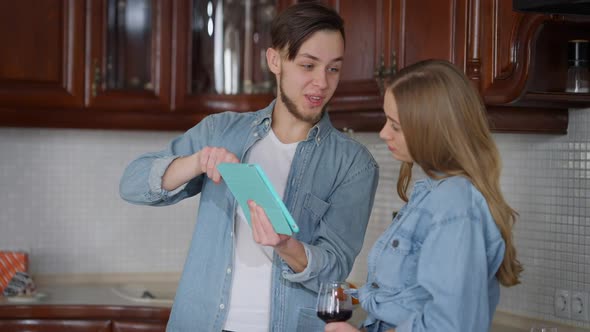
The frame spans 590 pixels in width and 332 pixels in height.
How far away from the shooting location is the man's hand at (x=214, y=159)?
70.2 inches

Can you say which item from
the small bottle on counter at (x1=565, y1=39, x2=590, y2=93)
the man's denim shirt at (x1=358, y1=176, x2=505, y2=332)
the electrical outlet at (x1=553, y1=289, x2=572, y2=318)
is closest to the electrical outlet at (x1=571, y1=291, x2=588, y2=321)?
the electrical outlet at (x1=553, y1=289, x2=572, y2=318)

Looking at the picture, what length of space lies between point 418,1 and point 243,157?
2.60 ft

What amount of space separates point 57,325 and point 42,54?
95 centimetres

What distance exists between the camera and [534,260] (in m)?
2.57

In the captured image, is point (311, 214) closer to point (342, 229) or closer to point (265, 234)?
point (342, 229)

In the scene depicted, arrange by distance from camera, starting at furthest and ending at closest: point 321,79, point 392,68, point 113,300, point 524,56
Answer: point 113,300 < point 392,68 < point 524,56 < point 321,79

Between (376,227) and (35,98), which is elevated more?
(35,98)

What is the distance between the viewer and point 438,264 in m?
1.34

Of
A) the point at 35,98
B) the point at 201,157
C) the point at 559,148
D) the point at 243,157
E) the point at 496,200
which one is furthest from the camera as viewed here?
the point at 35,98

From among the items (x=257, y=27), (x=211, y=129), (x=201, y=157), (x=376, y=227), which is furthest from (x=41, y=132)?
(x=201, y=157)

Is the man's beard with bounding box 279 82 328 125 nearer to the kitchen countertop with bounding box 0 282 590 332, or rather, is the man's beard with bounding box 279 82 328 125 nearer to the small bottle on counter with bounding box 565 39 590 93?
the small bottle on counter with bounding box 565 39 590 93

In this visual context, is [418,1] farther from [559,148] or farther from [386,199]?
[386,199]

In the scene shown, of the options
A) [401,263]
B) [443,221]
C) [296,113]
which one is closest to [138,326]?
[296,113]

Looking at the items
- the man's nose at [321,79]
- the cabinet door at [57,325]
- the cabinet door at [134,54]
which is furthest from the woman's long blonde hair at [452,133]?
the cabinet door at [134,54]
